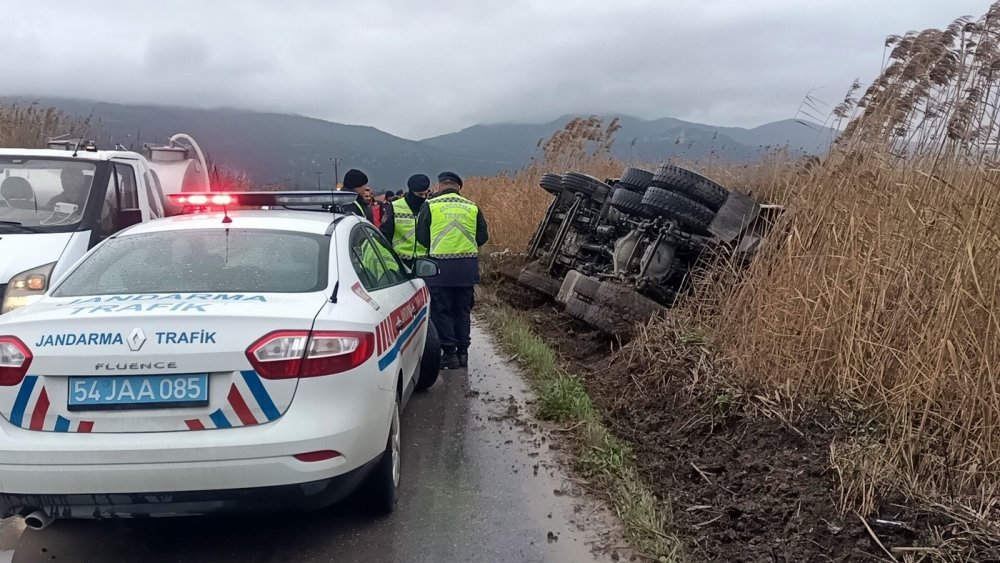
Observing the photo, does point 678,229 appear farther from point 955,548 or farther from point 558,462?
point 955,548

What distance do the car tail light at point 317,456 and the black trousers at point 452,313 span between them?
12.4 ft

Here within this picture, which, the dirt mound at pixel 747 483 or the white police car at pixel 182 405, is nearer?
the white police car at pixel 182 405

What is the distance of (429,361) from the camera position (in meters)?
6.12

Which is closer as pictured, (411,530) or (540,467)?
(411,530)

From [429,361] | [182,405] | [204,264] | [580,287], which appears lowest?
[429,361]

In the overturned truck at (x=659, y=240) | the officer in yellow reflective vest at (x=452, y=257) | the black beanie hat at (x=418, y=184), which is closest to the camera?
the overturned truck at (x=659, y=240)

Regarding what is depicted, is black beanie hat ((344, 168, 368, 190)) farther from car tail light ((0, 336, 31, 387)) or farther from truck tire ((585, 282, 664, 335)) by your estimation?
car tail light ((0, 336, 31, 387))

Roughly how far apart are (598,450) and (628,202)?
346 centimetres

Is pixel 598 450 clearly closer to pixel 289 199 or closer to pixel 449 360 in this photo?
pixel 289 199

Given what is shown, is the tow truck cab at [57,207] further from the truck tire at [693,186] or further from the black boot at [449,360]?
the truck tire at [693,186]

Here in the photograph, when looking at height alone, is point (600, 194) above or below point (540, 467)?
above

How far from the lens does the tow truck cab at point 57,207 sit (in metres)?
5.31

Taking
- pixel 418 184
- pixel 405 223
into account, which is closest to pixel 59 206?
pixel 405 223

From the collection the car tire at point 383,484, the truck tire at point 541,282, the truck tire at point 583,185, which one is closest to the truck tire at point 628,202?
the truck tire at point 541,282
